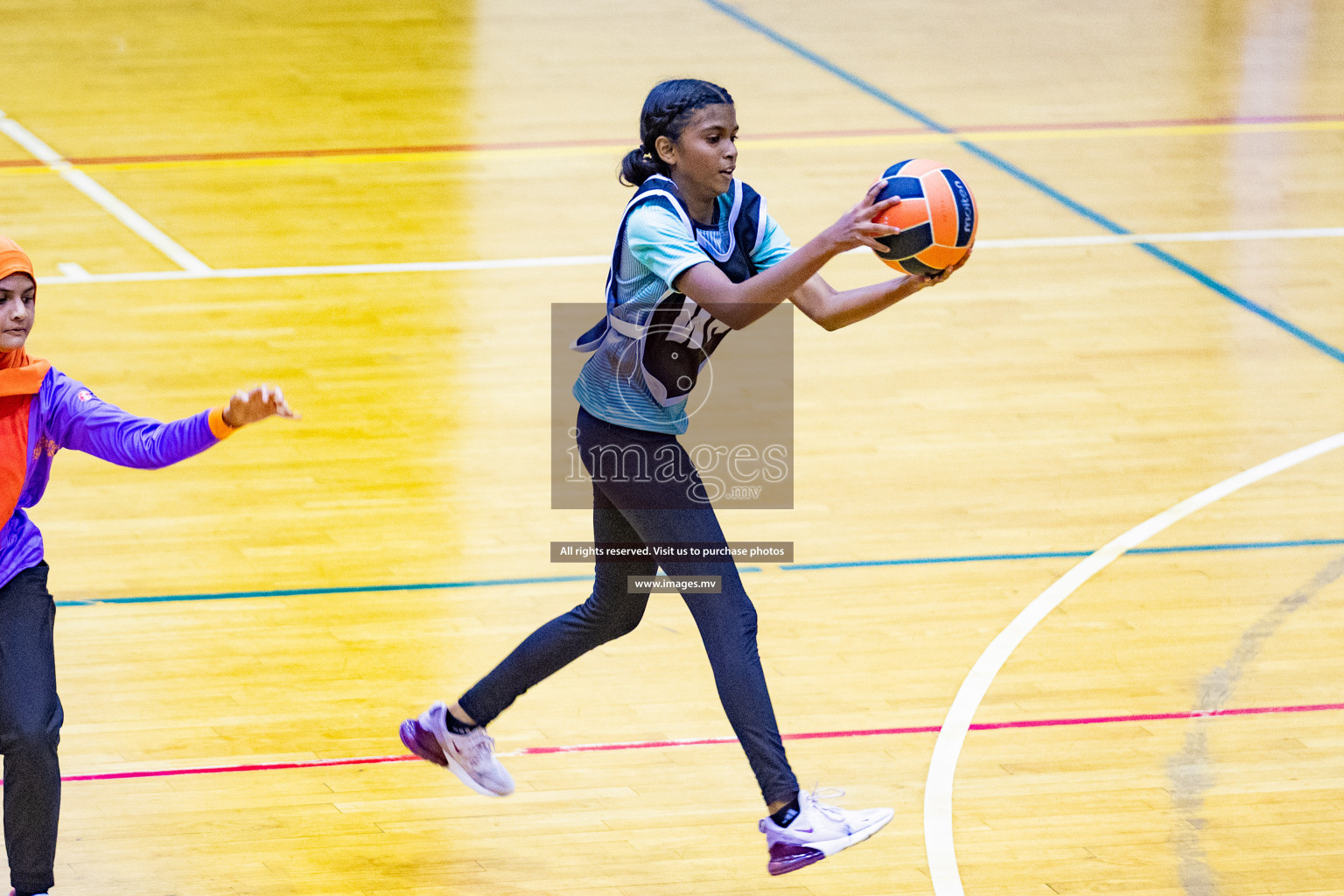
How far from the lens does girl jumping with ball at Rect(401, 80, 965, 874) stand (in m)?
4.25

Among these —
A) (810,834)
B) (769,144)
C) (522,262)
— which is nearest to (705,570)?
(810,834)

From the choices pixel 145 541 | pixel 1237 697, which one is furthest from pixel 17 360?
pixel 1237 697

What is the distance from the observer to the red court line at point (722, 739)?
5182mm

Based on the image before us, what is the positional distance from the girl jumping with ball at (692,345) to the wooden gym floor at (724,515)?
0.55m

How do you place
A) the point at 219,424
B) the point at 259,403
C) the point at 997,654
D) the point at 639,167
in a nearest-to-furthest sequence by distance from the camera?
the point at 259,403
the point at 219,424
the point at 639,167
the point at 997,654

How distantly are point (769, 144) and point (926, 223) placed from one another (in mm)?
7654

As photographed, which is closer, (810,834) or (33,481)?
(33,481)

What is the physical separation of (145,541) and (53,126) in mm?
5979

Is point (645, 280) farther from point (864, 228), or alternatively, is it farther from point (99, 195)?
point (99, 195)

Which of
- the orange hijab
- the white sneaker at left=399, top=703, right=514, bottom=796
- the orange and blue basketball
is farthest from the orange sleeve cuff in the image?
the orange and blue basketball

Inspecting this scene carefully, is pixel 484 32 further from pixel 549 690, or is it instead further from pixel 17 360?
pixel 17 360

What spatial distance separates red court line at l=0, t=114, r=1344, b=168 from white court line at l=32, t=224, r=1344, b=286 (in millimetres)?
2063

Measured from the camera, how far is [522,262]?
966 centimetres

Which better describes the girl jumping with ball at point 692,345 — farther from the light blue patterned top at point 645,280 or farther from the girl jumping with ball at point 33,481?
the girl jumping with ball at point 33,481
